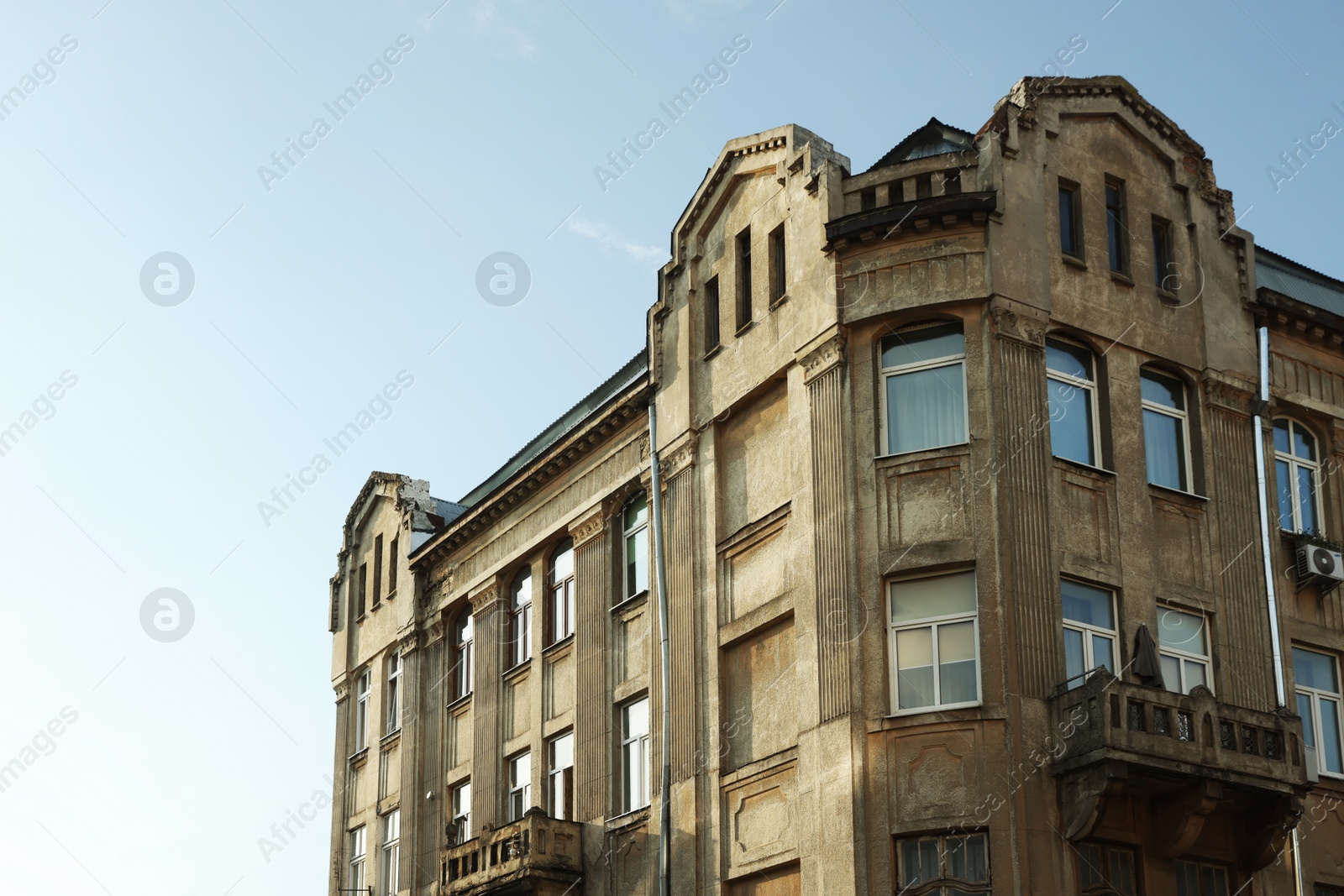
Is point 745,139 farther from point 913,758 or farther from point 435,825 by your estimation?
point 435,825

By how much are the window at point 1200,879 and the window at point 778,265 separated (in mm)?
10795

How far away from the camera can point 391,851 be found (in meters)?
39.4

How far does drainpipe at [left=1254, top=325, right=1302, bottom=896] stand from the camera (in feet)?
85.9

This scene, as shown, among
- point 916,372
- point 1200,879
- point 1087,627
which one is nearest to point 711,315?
point 916,372

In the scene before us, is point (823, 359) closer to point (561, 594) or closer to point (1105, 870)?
point (1105, 870)

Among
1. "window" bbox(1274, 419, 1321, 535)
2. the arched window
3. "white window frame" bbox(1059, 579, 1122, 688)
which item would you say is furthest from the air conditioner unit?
the arched window

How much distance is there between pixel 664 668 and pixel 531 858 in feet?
14.8

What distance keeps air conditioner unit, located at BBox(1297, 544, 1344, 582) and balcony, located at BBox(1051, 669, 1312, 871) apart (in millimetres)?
3278

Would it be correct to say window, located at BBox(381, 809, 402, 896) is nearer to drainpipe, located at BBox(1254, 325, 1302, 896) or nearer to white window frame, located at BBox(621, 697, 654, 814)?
white window frame, located at BBox(621, 697, 654, 814)

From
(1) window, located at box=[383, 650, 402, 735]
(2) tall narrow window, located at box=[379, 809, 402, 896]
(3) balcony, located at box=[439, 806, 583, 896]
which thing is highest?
(1) window, located at box=[383, 650, 402, 735]

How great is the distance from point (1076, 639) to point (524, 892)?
12.0m

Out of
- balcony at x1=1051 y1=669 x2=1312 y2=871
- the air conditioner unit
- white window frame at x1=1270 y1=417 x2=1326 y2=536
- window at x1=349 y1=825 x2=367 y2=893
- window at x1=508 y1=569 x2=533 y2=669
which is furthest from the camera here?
window at x1=349 y1=825 x2=367 y2=893

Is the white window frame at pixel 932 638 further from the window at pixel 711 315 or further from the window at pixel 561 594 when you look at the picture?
the window at pixel 561 594

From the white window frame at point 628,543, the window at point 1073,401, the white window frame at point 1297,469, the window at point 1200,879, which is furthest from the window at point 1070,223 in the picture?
the window at point 1200,879
